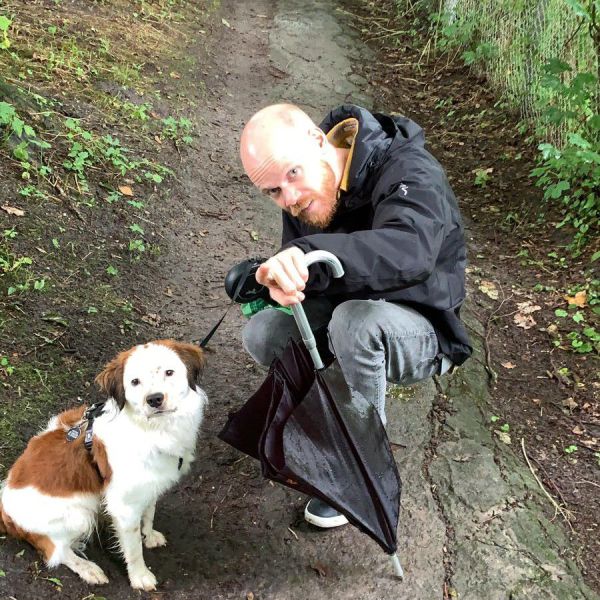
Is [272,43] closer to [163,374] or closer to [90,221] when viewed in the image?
[90,221]

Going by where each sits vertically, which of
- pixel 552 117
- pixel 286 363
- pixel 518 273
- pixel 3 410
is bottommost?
pixel 3 410

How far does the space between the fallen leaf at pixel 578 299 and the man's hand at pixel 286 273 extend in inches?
126

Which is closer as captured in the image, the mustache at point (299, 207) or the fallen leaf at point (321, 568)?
the mustache at point (299, 207)

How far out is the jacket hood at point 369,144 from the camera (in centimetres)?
252

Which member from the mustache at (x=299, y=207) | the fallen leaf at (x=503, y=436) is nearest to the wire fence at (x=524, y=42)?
the fallen leaf at (x=503, y=436)

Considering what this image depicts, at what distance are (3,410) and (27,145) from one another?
2285 millimetres

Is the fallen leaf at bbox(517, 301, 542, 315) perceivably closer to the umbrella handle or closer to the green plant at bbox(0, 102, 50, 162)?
the umbrella handle

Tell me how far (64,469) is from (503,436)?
2.41 m

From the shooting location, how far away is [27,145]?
14.4 feet

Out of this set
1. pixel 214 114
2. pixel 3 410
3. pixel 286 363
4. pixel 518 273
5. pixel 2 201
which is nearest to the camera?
pixel 286 363

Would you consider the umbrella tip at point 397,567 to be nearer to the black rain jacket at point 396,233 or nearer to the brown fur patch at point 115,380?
the black rain jacket at point 396,233

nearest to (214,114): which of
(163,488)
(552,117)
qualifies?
(552,117)

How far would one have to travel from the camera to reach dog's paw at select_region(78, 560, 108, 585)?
8.45 ft

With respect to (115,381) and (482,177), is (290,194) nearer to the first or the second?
(115,381)
